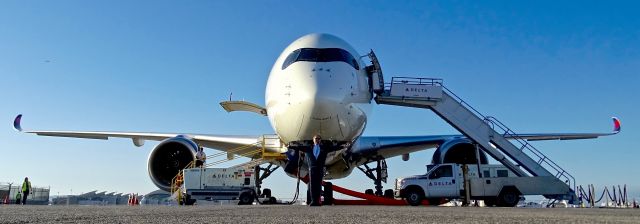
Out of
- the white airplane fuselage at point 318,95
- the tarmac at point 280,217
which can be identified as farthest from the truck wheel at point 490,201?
the tarmac at point 280,217

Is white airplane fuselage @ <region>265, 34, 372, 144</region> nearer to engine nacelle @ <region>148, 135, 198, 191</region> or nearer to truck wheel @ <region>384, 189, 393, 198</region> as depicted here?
engine nacelle @ <region>148, 135, 198, 191</region>

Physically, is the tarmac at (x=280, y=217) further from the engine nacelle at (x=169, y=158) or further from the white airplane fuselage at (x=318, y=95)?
the engine nacelle at (x=169, y=158)

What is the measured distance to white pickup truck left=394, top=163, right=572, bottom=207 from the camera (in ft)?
42.5

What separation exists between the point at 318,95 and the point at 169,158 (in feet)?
23.0

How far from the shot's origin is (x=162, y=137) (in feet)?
53.2

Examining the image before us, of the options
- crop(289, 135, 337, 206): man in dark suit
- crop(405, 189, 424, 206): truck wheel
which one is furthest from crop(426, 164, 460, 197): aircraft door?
crop(289, 135, 337, 206): man in dark suit

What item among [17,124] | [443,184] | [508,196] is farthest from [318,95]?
[17,124]

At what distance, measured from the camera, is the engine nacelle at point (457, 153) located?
14.4 m

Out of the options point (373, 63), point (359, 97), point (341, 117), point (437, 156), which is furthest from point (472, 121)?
point (341, 117)

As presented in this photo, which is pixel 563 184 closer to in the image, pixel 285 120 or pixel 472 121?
pixel 472 121

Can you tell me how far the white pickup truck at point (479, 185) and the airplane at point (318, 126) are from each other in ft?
3.43

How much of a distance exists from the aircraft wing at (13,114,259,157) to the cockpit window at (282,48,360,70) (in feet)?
14.3

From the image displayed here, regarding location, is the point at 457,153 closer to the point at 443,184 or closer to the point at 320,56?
the point at 443,184

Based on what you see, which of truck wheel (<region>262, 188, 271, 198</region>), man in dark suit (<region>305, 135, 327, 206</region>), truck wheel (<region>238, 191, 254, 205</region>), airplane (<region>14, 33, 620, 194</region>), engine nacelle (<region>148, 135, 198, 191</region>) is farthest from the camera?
truck wheel (<region>262, 188, 271, 198</region>)
